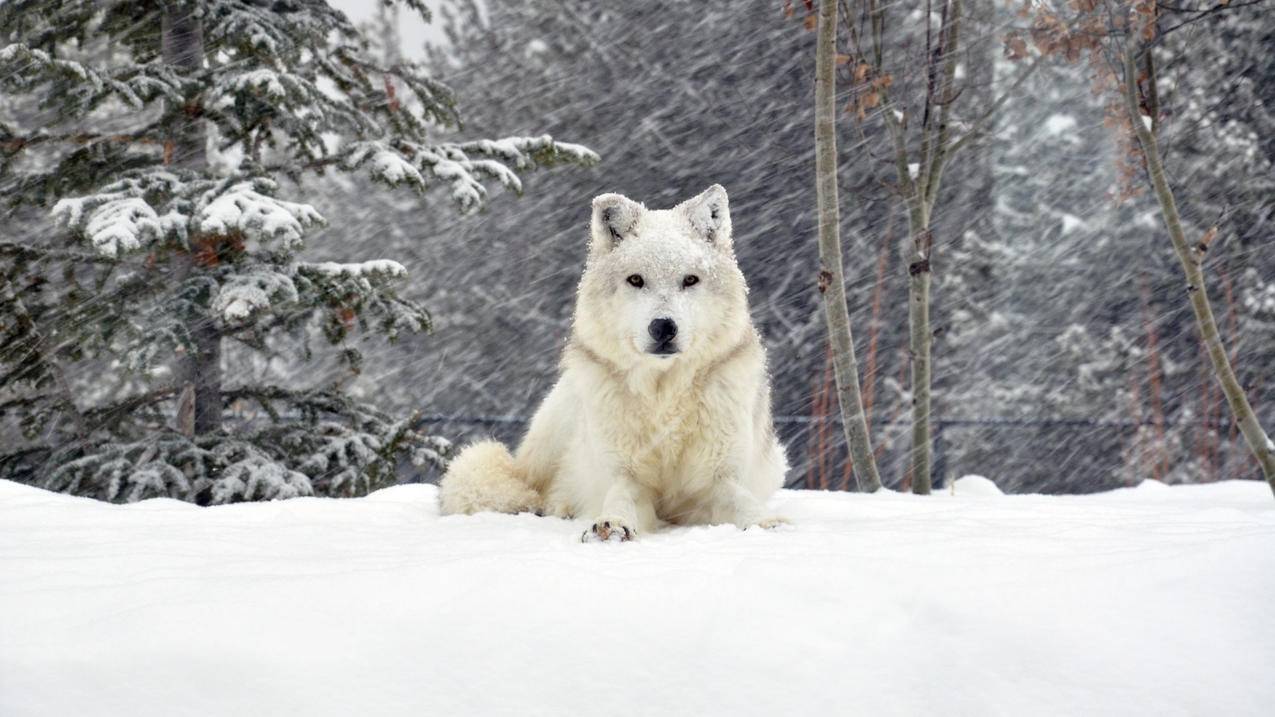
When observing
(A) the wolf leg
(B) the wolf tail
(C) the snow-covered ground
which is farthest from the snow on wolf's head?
(C) the snow-covered ground

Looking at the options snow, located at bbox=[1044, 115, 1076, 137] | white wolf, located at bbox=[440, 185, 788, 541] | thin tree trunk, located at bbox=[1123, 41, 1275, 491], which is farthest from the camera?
snow, located at bbox=[1044, 115, 1076, 137]

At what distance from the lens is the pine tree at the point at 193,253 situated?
5.34 m

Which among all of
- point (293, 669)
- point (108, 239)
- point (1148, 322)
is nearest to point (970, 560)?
point (293, 669)

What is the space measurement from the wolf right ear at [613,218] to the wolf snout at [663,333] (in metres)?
0.63

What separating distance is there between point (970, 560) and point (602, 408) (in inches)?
71.0

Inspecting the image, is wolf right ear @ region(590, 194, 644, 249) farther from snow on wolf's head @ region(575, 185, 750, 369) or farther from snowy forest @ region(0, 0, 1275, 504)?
snowy forest @ region(0, 0, 1275, 504)

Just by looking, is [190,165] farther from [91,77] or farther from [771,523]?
[771,523]

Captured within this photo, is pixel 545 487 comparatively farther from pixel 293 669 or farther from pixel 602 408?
pixel 293 669

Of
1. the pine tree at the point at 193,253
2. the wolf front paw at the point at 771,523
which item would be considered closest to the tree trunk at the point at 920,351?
the pine tree at the point at 193,253

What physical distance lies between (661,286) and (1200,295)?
239cm

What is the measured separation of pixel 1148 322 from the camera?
465 inches

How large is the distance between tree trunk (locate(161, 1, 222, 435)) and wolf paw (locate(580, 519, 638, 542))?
4.22 meters

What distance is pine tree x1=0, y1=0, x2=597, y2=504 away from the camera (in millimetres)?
5344

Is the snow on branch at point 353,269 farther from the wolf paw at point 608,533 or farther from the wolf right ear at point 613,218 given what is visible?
the wolf paw at point 608,533
